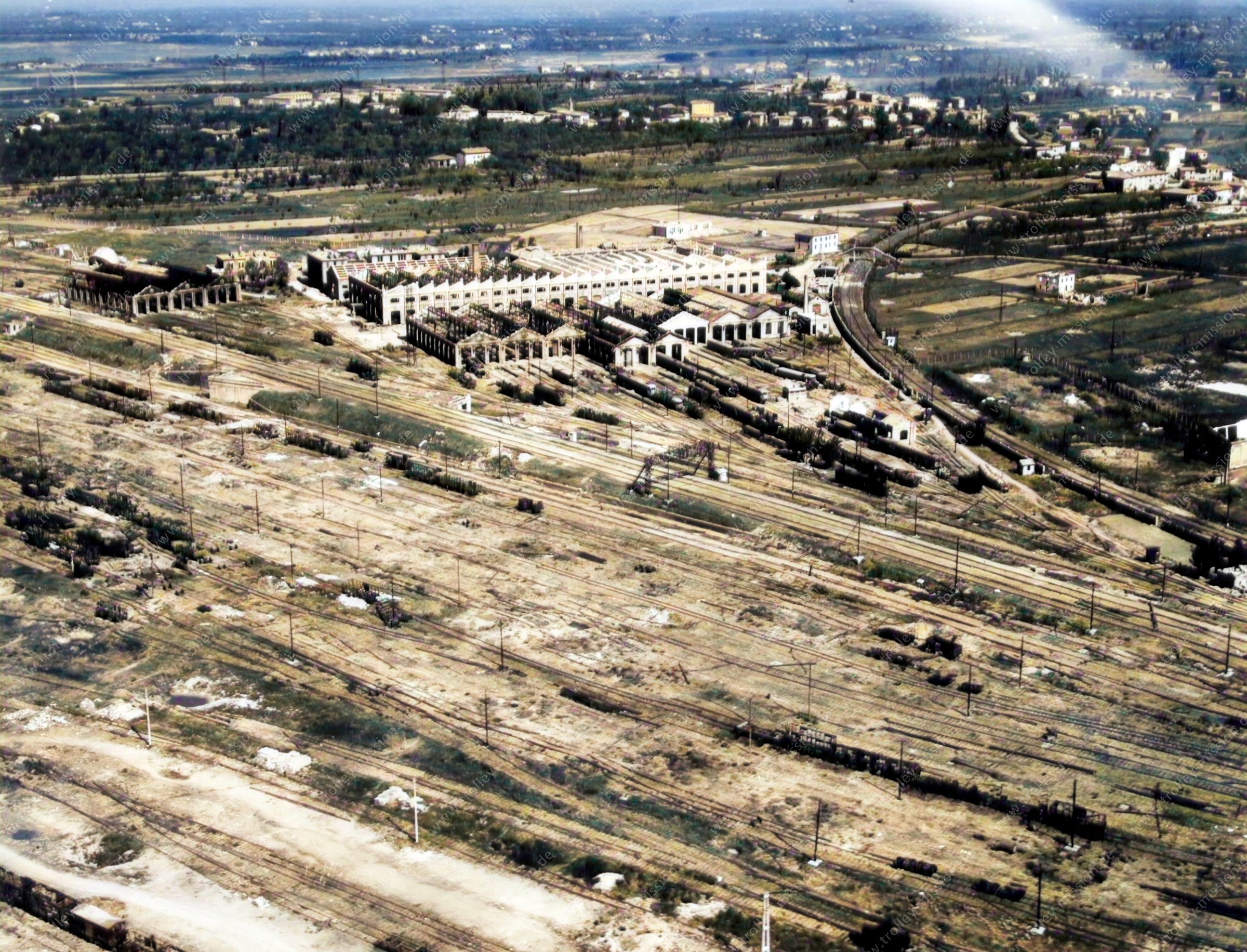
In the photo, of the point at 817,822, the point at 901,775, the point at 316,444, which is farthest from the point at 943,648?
the point at 316,444

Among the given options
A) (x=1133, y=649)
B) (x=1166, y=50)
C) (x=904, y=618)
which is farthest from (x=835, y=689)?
(x=1166, y=50)

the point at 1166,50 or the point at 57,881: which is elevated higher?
the point at 1166,50

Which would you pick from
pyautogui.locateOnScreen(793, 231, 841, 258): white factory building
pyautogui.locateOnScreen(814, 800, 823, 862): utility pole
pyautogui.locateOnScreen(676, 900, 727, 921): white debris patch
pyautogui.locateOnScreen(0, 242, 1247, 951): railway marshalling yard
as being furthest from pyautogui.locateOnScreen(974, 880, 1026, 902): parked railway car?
pyautogui.locateOnScreen(793, 231, 841, 258): white factory building

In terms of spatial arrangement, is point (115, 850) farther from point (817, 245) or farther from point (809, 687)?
point (817, 245)

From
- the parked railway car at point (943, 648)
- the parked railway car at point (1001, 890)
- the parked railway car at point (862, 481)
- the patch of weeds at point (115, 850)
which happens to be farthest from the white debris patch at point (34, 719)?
the parked railway car at point (862, 481)

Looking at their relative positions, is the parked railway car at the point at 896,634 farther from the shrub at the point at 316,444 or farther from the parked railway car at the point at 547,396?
the parked railway car at the point at 547,396

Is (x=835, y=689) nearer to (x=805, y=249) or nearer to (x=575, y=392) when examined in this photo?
(x=575, y=392)
